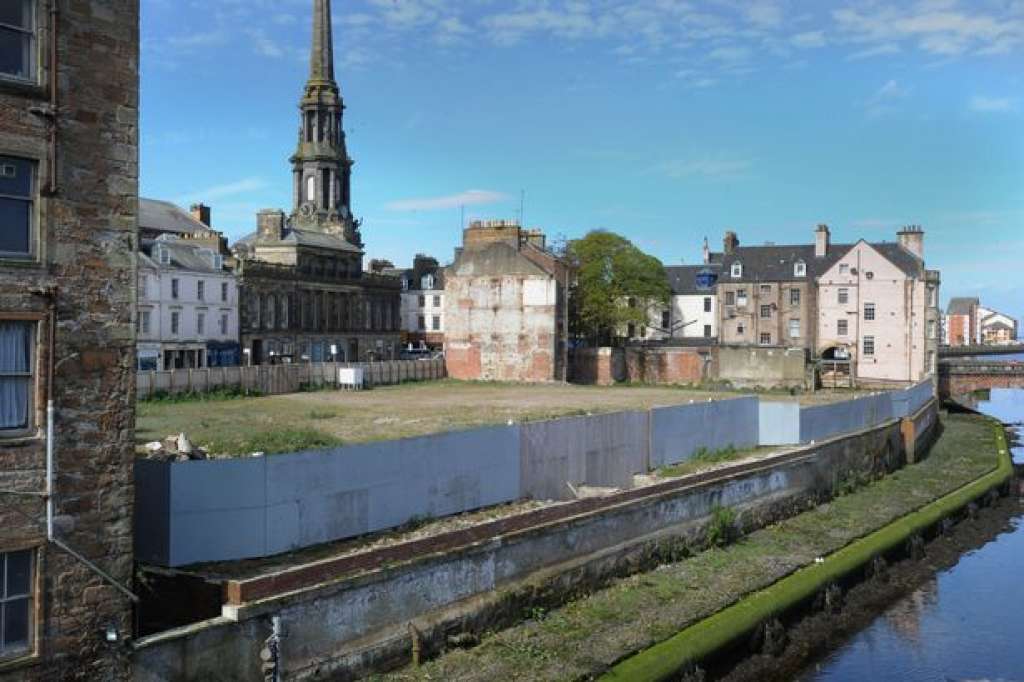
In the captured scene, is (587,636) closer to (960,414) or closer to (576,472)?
(576,472)

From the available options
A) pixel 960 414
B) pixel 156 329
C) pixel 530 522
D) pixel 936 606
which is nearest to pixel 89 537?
pixel 530 522

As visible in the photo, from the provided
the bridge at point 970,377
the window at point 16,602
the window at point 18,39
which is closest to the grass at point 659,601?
the window at point 16,602

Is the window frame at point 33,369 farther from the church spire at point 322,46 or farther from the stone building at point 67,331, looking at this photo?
the church spire at point 322,46

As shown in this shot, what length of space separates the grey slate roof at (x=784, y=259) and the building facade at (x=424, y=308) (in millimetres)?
26424

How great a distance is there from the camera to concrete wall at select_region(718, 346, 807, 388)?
5881 centimetres

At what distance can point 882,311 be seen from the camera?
217ft

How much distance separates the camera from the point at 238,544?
1454 cm

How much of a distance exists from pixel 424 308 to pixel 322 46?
24.7 meters

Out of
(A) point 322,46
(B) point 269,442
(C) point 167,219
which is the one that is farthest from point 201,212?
(B) point 269,442

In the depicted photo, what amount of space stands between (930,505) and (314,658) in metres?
23.2

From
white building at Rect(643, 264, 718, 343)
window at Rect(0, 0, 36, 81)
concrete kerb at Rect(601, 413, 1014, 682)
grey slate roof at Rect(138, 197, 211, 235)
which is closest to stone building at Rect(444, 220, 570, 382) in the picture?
grey slate roof at Rect(138, 197, 211, 235)

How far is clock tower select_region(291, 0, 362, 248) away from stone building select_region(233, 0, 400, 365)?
0.28 feet

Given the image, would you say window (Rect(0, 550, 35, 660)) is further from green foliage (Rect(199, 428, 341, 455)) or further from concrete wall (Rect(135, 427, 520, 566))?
green foliage (Rect(199, 428, 341, 455))

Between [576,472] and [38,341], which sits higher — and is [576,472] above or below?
below
